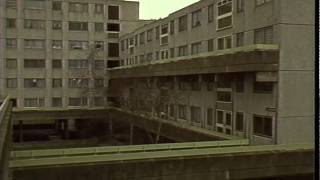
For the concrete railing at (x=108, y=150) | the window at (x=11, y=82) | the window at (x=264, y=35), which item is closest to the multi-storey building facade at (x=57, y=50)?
the window at (x=11, y=82)

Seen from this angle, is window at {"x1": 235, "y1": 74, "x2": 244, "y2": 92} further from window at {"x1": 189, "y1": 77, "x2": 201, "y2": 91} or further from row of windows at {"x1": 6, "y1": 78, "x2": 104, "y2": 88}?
row of windows at {"x1": 6, "y1": 78, "x2": 104, "y2": 88}

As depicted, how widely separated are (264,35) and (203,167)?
35.5 ft

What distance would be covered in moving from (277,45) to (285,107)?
11.5 feet

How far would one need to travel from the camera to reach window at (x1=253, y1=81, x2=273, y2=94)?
24.4m

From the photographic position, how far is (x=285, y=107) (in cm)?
2367

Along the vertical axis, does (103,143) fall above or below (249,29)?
below

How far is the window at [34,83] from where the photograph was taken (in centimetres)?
5800

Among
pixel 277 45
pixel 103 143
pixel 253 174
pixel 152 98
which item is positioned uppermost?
pixel 277 45

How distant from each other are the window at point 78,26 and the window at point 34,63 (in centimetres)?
610

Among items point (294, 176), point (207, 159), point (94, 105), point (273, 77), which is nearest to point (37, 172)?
point (207, 159)

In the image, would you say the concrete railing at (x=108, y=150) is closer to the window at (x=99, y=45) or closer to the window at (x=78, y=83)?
the window at (x=78, y=83)

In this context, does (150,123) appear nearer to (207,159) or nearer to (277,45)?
(277,45)

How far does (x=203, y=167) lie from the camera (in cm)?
1825

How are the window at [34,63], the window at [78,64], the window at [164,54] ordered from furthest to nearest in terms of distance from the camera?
the window at [78,64]
the window at [34,63]
the window at [164,54]
